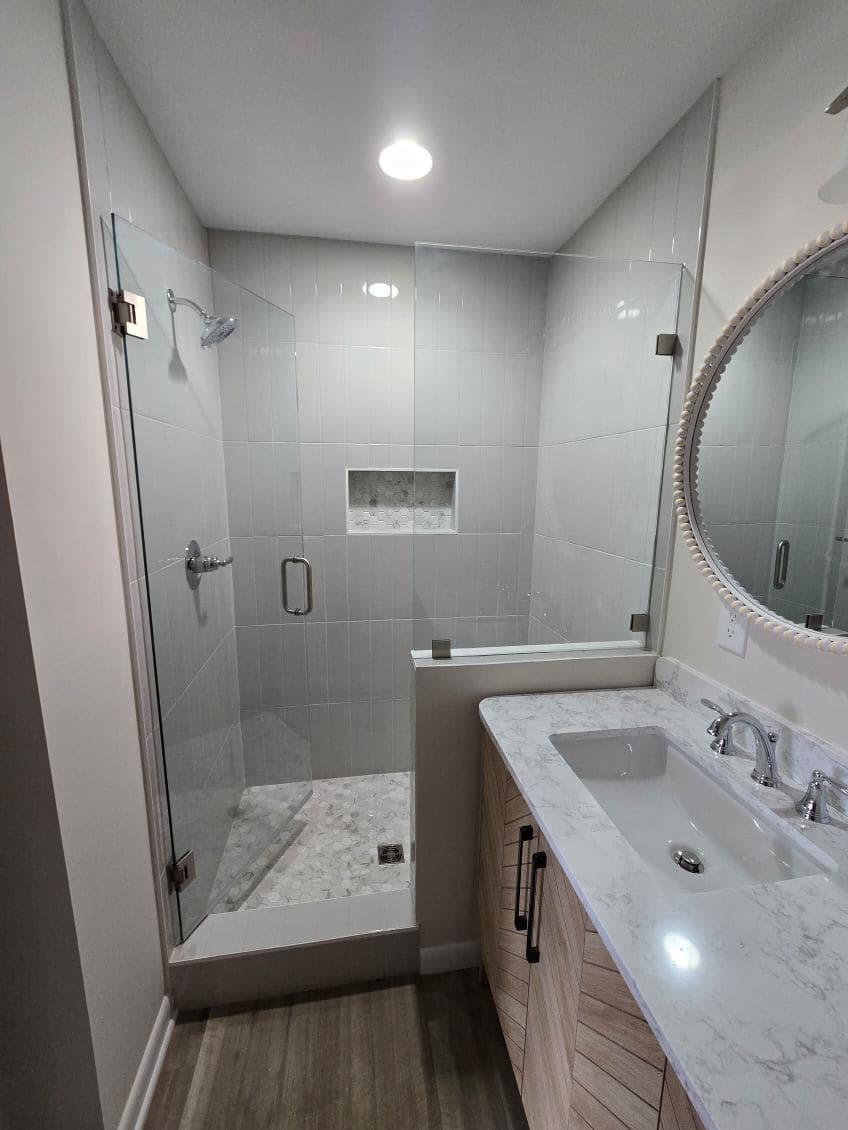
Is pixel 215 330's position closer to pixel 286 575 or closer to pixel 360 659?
pixel 286 575

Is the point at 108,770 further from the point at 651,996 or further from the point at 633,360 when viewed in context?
the point at 633,360

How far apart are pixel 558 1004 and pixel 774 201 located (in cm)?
168

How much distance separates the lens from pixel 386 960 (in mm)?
1491

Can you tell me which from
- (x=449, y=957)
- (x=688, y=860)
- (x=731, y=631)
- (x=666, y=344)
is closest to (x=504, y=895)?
(x=688, y=860)

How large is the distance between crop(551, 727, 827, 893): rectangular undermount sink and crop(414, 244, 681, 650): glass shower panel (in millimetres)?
402

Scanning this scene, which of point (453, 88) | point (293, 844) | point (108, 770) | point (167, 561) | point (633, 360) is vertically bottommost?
point (293, 844)

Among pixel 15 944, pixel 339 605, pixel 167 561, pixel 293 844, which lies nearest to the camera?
pixel 15 944

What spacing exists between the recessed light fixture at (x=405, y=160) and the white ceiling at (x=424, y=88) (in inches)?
1.5

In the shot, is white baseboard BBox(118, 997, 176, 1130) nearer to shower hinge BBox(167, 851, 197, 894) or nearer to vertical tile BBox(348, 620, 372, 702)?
shower hinge BBox(167, 851, 197, 894)

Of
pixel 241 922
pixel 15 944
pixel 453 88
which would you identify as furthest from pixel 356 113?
pixel 241 922

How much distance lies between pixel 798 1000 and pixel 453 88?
1874mm

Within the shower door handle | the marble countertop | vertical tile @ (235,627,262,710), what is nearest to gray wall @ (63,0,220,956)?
the shower door handle

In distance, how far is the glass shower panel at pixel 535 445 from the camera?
150 cm

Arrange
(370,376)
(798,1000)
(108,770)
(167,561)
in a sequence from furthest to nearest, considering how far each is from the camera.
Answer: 1. (370,376)
2. (167,561)
3. (108,770)
4. (798,1000)
